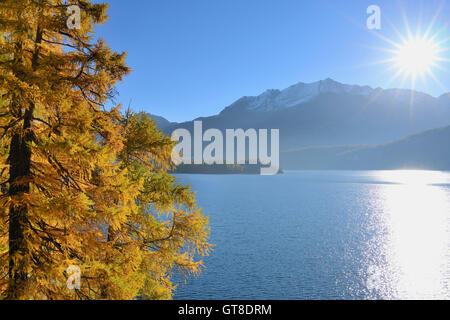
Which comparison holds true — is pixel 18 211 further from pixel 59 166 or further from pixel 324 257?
pixel 324 257

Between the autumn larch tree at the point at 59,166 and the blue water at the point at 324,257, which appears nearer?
the autumn larch tree at the point at 59,166

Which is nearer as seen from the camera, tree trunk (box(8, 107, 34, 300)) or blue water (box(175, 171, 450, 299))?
tree trunk (box(8, 107, 34, 300))

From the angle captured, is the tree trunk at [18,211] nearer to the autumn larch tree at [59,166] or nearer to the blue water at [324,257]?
the autumn larch tree at [59,166]

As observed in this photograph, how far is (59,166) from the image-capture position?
22.9ft

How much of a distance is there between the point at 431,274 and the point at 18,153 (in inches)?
1553

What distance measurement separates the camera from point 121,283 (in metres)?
8.05

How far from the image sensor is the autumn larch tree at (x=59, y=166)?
6.65 metres

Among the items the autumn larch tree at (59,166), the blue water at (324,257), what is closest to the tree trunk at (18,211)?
the autumn larch tree at (59,166)

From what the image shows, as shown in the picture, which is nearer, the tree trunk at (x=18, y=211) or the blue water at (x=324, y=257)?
the tree trunk at (x=18, y=211)

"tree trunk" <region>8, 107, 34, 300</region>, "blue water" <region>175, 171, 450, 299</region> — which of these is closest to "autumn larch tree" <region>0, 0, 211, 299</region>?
"tree trunk" <region>8, 107, 34, 300</region>

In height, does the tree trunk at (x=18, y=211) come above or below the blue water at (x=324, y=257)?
above

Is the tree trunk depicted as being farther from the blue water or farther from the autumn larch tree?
the blue water

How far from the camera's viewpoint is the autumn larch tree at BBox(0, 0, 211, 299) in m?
6.65
